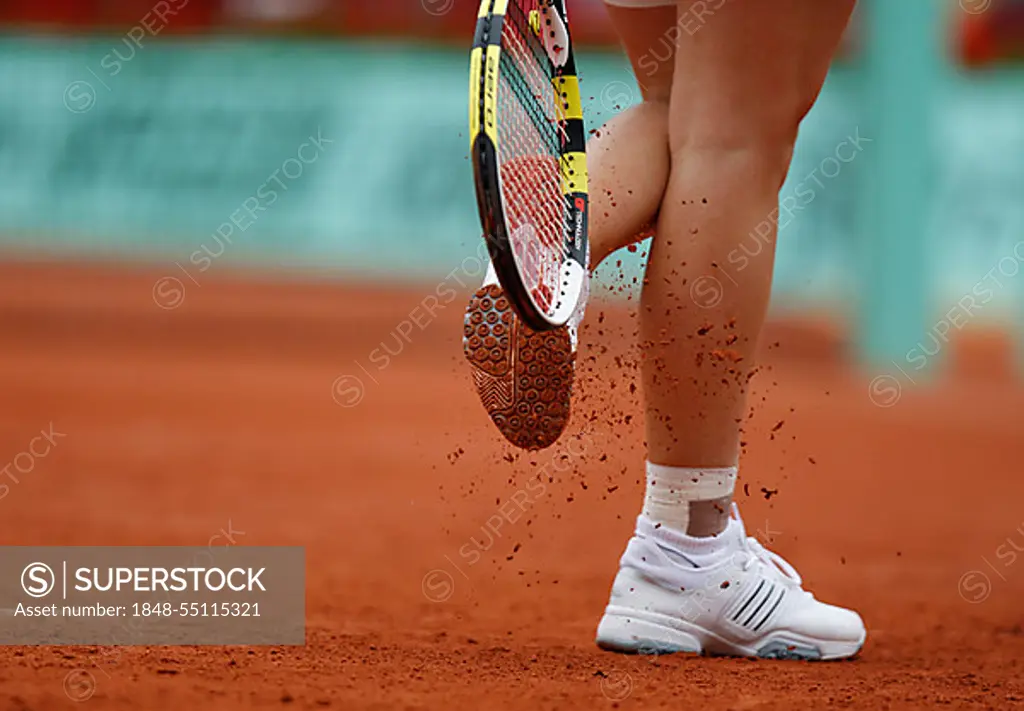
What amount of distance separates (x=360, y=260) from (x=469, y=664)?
365 inches

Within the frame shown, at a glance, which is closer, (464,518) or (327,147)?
(464,518)

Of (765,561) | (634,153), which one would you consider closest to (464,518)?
(765,561)

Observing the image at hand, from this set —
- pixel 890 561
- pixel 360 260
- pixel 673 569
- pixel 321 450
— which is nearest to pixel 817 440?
pixel 321 450

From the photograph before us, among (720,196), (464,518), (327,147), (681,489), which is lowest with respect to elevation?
(464,518)

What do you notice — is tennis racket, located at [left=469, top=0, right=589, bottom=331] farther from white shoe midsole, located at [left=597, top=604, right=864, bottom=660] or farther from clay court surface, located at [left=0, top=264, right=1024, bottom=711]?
white shoe midsole, located at [left=597, top=604, right=864, bottom=660]

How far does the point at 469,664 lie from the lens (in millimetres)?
1791

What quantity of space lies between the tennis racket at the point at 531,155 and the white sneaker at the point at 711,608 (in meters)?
0.40

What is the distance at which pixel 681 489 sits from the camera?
1870 mm

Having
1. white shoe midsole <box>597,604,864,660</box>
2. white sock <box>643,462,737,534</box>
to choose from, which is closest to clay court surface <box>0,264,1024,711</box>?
white shoe midsole <box>597,604,864,660</box>

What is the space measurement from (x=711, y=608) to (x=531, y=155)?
0.64 metres

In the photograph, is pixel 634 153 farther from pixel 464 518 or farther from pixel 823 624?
pixel 464 518

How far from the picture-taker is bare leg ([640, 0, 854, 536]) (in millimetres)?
1760

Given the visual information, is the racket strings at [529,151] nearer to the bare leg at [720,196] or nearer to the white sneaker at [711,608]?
the bare leg at [720,196]

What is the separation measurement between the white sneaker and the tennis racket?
1.33 ft
